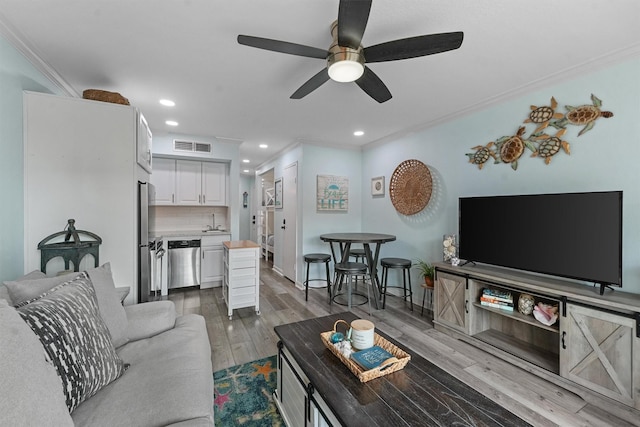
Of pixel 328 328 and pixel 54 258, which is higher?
pixel 54 258

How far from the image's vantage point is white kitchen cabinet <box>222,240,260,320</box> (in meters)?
3.10

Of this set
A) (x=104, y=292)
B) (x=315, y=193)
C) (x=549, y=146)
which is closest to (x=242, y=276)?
(x=104, y=292)

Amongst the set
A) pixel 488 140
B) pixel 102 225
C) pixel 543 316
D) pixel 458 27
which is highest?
pixel 458 27

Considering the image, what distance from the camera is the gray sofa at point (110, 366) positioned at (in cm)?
72

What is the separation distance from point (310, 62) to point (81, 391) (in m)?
2.35

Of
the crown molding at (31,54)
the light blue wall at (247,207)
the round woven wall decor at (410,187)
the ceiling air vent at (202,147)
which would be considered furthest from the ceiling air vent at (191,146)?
the light blue wall at (247,207)

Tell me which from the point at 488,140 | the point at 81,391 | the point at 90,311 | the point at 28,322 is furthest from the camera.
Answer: the point at 488,140

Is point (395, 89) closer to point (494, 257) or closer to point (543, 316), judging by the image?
point (494, 257)

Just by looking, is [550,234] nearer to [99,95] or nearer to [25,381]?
[25,381]

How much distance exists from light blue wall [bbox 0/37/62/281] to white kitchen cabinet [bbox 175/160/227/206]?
242 cm

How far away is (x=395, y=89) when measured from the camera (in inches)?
99.7

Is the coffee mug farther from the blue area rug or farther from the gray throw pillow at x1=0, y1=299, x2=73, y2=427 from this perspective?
the gray throw pillow at x1=0, y1=299, x2=73, y2=427

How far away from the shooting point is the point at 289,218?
4777 mm

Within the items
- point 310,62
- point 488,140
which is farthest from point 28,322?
point 488,140
